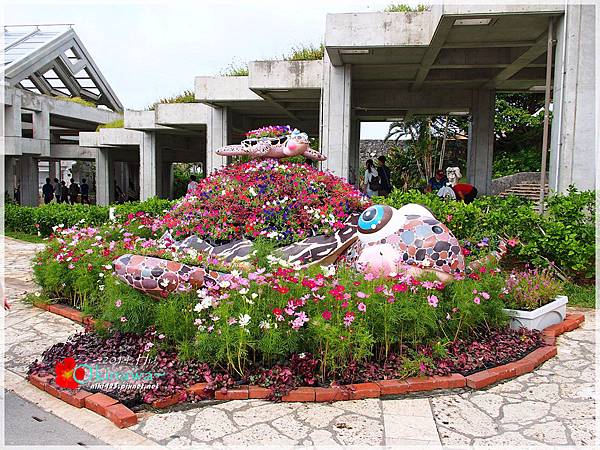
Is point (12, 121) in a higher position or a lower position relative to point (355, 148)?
higher

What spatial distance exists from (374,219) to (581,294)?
11.1 ft

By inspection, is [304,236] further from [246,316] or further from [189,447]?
[189,447]

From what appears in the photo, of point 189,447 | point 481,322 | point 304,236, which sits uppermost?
point 304,236

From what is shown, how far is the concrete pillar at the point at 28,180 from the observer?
21266 millimetres

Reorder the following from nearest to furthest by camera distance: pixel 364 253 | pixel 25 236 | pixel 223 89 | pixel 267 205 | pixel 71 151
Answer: pixel 364 253 → pixel 267 205 → pixel 25 236 → pixel 223 89 → pixel 71 151

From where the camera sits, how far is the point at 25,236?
43.0 feet

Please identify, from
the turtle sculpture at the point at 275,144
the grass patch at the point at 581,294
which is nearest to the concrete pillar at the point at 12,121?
the turtle sculpture at the point at 275,144

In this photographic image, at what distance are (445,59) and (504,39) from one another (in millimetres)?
1686

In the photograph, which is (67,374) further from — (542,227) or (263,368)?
(542,227)

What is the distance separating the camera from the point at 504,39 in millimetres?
9500

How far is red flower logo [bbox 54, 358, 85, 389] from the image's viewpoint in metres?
3.70

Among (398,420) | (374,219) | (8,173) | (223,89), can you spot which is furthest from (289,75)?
(8,173)

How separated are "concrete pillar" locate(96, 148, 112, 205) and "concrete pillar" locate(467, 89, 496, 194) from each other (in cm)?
1551

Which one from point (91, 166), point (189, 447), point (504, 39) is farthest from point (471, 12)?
point (91, 166)
